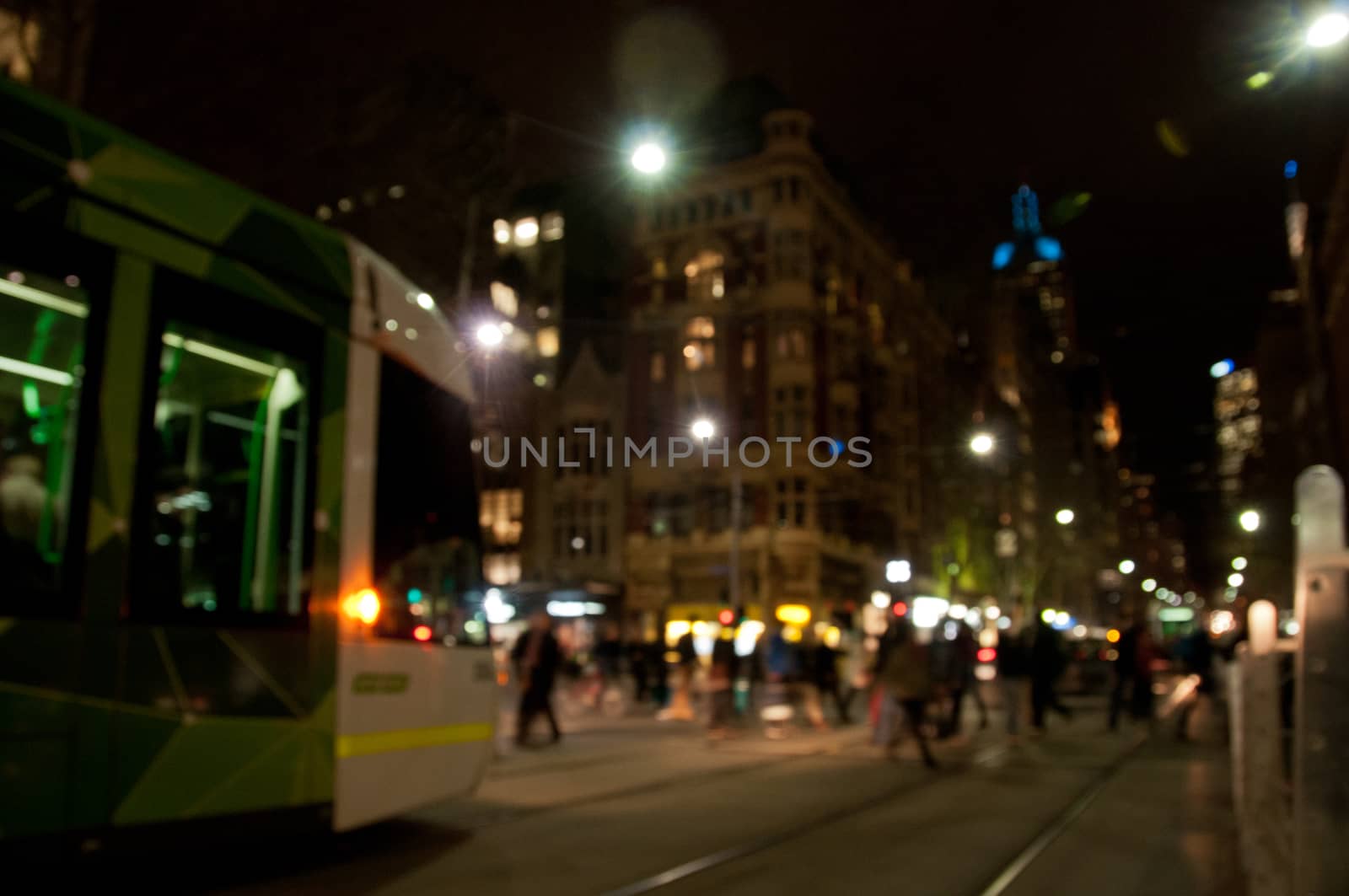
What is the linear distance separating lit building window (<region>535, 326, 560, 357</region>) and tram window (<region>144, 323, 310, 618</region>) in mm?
46464

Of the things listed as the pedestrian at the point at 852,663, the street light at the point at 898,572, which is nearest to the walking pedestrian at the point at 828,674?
the pedestrian at the point at 852,663

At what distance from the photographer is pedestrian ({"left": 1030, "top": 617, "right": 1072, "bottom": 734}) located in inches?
668

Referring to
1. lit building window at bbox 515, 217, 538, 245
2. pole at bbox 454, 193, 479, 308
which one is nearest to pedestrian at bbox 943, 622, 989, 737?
pole at bbox 454, 193, 479, 308

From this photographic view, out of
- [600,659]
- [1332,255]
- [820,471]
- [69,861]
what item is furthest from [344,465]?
[1332,255]

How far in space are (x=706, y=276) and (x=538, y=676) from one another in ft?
109

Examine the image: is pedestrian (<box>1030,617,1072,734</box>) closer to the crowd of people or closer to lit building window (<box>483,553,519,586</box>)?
the crowd of people

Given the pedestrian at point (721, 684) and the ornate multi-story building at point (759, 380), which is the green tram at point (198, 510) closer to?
the pedestrian at point (721, 684)

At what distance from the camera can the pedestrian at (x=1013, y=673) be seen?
52.8 feet

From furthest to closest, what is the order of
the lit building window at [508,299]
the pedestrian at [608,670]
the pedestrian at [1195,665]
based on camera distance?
the lit building window at [508,299] < the pedestrian at [608,670] < the pedestrian at [1195,665]

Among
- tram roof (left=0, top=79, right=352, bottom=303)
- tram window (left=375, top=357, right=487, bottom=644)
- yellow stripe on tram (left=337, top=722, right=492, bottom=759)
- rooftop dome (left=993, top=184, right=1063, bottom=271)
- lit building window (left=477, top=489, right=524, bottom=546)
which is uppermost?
rooftop dome (left=993, top=184, right=1063, bottom=271)

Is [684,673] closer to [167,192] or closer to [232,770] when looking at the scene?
[232,770]

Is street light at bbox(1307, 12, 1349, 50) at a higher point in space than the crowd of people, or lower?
higher

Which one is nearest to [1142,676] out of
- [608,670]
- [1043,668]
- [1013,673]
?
[1043,668]

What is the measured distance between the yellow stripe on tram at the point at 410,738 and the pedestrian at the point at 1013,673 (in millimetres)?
9985
